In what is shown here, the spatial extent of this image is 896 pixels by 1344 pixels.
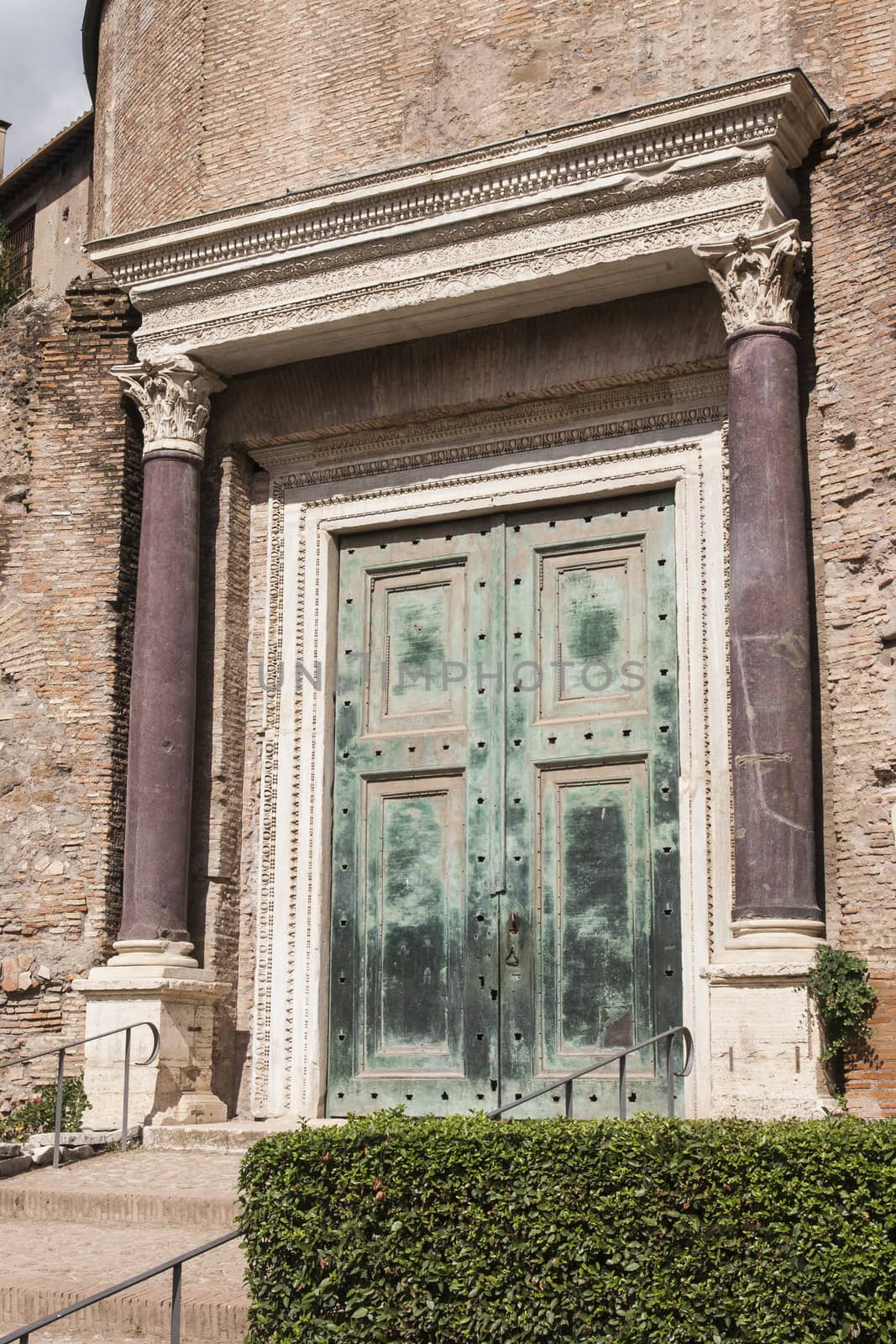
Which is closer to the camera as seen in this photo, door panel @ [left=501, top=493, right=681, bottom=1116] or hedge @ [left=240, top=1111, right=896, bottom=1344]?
hedge @ [left=240, top=1111, right=896, bottom=1344]

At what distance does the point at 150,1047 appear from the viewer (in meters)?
10.8

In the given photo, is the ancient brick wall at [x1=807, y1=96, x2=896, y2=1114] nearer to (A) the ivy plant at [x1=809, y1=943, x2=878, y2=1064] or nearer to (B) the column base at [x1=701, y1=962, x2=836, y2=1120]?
(A) the ivy plant at [x1=809, y1=943, x2=878, y2=1064]

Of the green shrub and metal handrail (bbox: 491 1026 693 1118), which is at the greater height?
metal handrail (bbox: 491 1026 693 1118)

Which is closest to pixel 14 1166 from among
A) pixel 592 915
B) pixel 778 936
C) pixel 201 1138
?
pixel 201 1138

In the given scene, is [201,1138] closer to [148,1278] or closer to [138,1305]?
[138,1305]

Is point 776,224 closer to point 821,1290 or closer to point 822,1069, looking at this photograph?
point 822,1069

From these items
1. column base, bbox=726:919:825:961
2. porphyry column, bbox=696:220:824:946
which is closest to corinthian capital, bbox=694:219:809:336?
porphyry column, bbox=696:220:824:946

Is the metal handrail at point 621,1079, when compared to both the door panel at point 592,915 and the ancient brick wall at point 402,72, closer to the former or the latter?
the door panel at point 592,915

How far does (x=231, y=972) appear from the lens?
11.8 metres

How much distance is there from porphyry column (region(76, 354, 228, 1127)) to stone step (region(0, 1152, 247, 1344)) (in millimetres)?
841

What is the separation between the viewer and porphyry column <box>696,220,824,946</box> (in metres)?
9.45

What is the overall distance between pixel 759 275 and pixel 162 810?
5.30 m

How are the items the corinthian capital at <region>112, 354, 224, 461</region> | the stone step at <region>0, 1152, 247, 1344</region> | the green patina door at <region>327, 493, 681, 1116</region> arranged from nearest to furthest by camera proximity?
the stone step at <region>0, 1152, 247, 1344</region> < the green patina door at <region>327, 493, 681, 1116</region> < the corinthian capital at <region>112, 354, 224, 461</region>

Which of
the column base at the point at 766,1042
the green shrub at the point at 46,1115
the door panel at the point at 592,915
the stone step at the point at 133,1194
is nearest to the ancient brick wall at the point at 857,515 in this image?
the column base at the point at 766,1042
